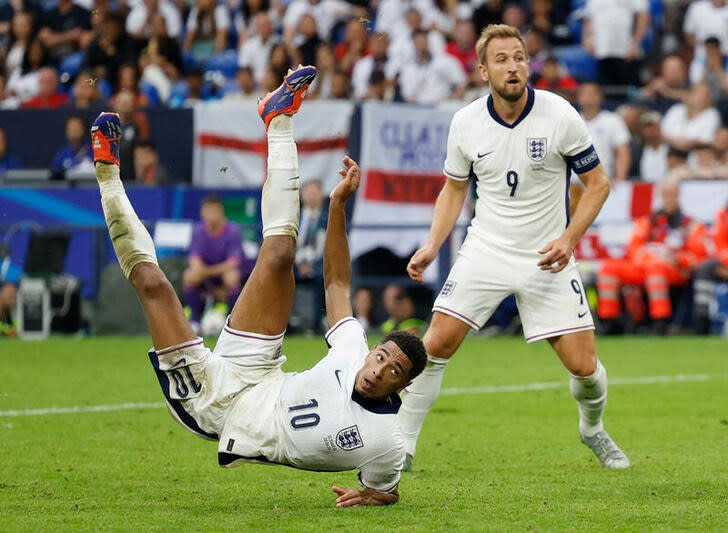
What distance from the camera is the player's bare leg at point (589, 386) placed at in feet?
27.0

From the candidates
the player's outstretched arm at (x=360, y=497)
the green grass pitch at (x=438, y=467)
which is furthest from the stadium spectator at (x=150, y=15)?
the player's outstretched arm at (x=360, y=497)

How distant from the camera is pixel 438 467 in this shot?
8.59 meters

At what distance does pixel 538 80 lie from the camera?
18922 mm

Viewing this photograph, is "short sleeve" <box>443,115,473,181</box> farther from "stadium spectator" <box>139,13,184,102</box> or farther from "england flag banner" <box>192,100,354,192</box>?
"stadium spectator" <box>139,13,184,102</box>

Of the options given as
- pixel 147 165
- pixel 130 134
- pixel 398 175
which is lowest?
pixel 147 165

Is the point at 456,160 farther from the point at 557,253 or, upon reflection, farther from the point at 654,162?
the point at 654,162

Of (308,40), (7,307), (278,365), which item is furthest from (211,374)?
(308,40)

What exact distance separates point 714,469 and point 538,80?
11.2 m

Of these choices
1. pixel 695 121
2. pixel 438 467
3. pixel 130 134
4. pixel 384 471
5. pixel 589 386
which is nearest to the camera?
pixel 384 471

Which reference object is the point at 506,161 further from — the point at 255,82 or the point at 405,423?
the point at 255,82

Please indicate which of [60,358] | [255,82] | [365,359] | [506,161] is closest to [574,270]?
[506,161]

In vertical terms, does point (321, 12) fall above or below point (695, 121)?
above

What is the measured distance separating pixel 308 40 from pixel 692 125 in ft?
18.1

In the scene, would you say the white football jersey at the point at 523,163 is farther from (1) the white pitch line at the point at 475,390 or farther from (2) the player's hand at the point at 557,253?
(1) the white pitch line at the point at 475,390
